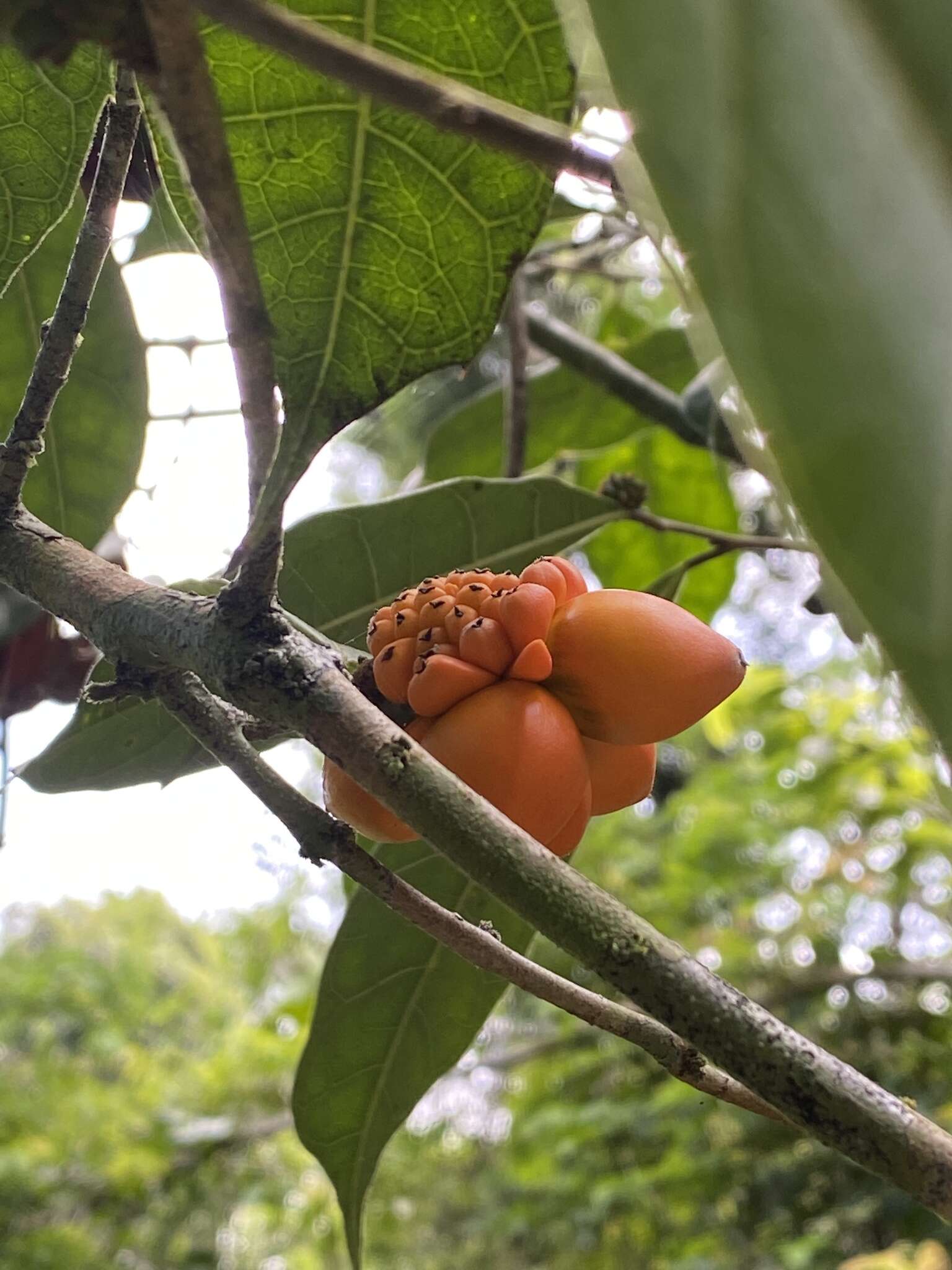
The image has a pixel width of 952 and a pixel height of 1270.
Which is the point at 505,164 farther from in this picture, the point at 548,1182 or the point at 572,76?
the point at 548,1182

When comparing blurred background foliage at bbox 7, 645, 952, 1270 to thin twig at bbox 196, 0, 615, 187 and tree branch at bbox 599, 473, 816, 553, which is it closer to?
tree branch at bbox 599, 473, 816, 553

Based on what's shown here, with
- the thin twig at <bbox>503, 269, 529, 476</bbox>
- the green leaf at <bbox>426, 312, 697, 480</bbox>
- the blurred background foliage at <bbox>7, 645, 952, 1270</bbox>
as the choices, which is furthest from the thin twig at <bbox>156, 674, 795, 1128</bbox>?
the blurred background foliage at <bbox>7, 645, 952, 1270</bbox>

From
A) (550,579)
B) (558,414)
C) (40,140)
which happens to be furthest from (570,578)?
(558,414)

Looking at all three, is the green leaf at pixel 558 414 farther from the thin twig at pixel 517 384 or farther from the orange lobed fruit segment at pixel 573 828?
the orange lobed fruit segment at pixel 573 828

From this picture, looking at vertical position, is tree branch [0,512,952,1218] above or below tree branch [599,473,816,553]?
above

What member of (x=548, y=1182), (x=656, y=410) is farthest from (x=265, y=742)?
(x=548, y=1182)

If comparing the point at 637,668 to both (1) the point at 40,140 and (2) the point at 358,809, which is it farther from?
(1) the point at 40,140

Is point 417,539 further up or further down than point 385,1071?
further up
